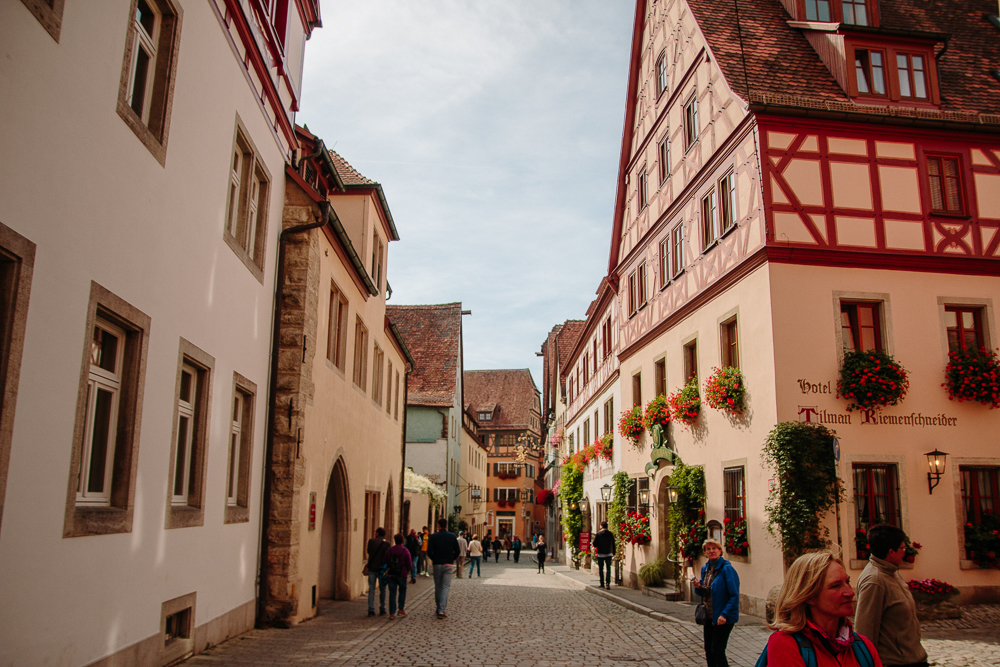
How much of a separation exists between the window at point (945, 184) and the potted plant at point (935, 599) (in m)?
6.20

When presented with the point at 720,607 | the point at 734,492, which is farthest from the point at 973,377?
the point at 720,607

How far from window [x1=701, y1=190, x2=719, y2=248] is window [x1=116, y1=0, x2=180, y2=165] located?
36.0 feet

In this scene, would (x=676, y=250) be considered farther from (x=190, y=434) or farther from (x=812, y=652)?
(x=812, y=652)

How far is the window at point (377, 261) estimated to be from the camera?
18359 mm

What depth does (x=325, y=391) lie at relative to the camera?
43.1ft

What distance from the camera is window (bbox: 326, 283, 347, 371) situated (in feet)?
45.8

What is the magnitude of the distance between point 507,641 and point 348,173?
1061 centimetres

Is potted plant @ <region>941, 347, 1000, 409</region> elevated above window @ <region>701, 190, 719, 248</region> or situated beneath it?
situated beneath

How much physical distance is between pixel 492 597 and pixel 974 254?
11920mm

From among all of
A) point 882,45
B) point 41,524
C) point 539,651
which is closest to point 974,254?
point 882,45

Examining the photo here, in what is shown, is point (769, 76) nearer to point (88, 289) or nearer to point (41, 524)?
point (88, 289)

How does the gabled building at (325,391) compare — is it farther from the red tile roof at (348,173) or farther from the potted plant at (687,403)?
the potted plant at (687,403)

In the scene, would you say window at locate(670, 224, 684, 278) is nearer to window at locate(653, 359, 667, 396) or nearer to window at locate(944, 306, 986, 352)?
window at locate(653, 359, 667, 396)

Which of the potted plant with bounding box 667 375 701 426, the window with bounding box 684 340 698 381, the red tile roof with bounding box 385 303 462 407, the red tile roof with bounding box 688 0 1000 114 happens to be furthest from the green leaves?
the red tile roof with bounding box 385 303 462 407
